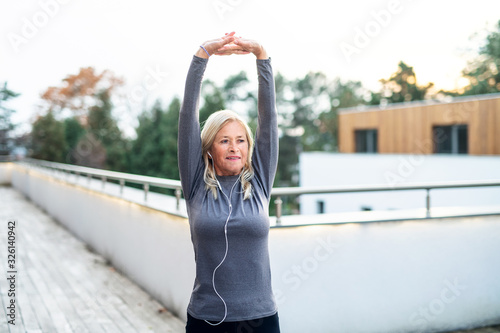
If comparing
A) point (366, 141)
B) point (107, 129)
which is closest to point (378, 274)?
point (366, 141)

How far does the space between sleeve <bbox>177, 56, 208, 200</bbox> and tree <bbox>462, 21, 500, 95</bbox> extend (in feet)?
86.7

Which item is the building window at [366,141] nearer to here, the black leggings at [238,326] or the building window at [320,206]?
the building window at [320,206]

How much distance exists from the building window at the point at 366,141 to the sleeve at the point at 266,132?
59.0ft

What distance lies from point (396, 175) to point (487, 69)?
496 inches

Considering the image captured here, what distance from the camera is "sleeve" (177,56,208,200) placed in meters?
1.44

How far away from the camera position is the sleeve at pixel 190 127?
1.44 m

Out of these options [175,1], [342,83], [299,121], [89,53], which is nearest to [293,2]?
[175,1]

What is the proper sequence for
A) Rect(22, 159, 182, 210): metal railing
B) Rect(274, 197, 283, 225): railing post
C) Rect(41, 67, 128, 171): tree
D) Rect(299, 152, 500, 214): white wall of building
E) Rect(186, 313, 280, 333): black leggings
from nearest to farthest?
Rect(186, 313, 280, 333): black leggings
Rect(274, 197, 283, 225): railing post
Rect(22, 159, 182, 210): metal railing
Rect(299, 152, 500, 214): white wall of building
Rect(41, 67, 128, 171): tree

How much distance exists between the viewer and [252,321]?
1357 millimetres

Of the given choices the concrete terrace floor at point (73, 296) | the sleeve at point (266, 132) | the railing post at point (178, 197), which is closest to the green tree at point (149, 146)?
the concrete terrace floor at point (73, 296)

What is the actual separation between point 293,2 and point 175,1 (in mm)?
1674

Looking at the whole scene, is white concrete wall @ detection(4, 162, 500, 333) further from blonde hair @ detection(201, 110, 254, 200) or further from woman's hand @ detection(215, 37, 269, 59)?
woman's hand @ detection(215, 37, 269, 59)

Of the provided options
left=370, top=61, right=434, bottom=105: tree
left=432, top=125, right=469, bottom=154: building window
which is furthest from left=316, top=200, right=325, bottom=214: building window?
left=370, top=61, right=434, bottom=105: tree

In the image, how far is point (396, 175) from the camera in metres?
16.3
